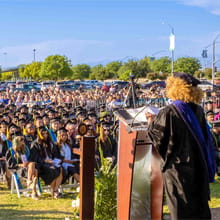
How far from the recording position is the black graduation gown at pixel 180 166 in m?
3.90

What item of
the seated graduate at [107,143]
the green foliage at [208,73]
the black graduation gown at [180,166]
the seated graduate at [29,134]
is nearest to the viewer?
the black graduation gown at [180,166]

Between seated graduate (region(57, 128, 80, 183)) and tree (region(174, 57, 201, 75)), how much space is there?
41933mm

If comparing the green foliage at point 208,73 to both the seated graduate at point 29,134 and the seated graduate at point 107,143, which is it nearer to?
the seated graduate at point 107,143

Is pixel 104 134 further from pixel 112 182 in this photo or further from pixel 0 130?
pixel 112 182

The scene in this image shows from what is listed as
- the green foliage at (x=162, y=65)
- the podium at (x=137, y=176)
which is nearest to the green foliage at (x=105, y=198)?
the podium at (x=137, y=176)

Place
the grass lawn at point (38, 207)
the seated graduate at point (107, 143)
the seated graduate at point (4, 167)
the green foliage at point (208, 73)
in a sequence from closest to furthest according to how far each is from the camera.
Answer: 1. the grass lawn at point (38, 207)
2. the seated graduate at point (4, 167)
3. the seated graduate at point (107, 143)
4. the green foliage at point (208, 73)

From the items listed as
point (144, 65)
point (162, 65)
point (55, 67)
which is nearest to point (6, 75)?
point (55, 67)

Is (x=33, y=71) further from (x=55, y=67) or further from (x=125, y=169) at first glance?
(x=125, y=169)

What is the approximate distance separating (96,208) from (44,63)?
62.2 m

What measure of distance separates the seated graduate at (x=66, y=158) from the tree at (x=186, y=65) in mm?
41933

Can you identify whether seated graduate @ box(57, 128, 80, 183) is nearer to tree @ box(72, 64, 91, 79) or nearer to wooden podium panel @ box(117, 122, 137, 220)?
wooden podium panel @ box(117, 122, 137, 220)

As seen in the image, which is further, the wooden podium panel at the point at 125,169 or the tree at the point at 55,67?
the tree at the point at 55,67

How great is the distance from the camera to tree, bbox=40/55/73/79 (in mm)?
65938

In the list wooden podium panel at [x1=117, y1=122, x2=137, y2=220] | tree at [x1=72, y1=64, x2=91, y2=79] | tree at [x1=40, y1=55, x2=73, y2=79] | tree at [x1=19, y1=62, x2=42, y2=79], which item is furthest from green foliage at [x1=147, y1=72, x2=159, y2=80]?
wooden podium panel at [x1=117, y1=122, x2=137, y2=220]
